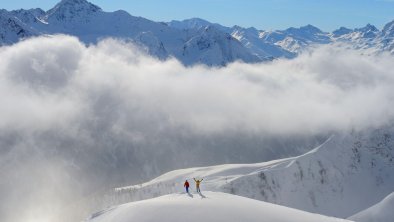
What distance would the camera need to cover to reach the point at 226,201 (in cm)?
5844

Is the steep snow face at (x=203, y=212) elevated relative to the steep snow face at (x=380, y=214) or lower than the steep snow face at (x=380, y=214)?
elevated

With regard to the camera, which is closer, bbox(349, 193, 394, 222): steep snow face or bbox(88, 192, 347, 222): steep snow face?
bbox(88, 192, 347, 222): steep snow face

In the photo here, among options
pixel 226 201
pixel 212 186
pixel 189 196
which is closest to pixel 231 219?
pixel 226 201

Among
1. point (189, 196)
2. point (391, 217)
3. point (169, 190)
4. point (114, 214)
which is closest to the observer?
point (114, 214)

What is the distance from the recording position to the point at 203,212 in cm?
5319

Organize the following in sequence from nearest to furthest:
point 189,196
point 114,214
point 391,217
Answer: point 114,214, point 189,196, point 391,217

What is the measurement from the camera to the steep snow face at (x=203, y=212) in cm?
5197

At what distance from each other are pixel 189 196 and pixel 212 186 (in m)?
136

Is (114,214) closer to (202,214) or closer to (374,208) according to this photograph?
(202,214)

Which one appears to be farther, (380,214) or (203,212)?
(380,214)

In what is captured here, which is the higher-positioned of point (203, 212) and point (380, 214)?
point (203, 212)

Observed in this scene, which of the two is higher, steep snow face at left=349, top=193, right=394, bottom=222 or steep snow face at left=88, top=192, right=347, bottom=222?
steep snow face at left=88, top=192, right=347, bottom=222

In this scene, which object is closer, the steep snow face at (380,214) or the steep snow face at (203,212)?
the steep snow face at (203,212)

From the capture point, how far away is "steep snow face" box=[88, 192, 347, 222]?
51969mm
